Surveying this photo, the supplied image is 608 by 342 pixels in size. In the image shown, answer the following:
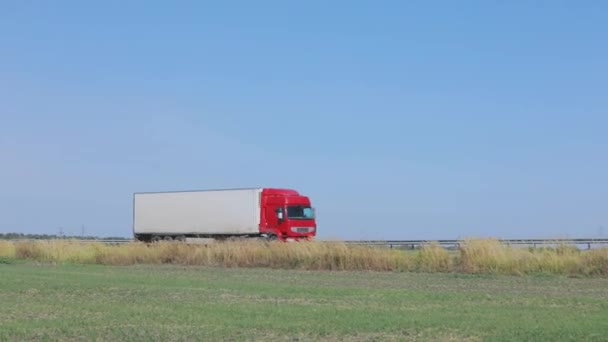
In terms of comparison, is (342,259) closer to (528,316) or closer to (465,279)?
(465,279)

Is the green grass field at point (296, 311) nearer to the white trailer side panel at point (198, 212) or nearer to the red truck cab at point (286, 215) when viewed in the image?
the red truck cab at point (286, 215)

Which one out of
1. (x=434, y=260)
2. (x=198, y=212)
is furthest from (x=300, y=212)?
(x=434, y=260)

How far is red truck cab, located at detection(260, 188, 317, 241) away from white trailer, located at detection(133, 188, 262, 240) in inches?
20.5

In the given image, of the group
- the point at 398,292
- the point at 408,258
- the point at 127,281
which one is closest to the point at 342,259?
the point at 408,258

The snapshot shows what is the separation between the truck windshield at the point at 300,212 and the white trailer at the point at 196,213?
2.25 metres

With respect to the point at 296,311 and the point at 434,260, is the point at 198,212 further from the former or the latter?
the point at 296,311

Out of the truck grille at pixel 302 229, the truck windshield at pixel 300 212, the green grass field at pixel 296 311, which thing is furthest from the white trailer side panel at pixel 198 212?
the green grass field at pixel 296 311

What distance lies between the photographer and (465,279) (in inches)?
1009

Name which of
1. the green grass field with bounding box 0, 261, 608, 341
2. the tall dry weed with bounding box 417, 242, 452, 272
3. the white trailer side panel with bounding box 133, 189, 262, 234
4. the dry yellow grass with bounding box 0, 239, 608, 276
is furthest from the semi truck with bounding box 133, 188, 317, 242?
the green grass field with bounding box 0, 261, 608, 341

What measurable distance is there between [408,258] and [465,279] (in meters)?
5.91

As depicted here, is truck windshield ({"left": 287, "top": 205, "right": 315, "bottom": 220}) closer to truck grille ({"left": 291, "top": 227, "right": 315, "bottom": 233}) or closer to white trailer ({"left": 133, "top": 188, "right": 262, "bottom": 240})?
truck grille ({"left": 291, "top": 227, "right": 315, "bottom": 233})

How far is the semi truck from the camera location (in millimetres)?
50219

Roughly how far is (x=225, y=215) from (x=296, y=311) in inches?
1507

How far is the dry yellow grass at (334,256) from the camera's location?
2828 centimetres
